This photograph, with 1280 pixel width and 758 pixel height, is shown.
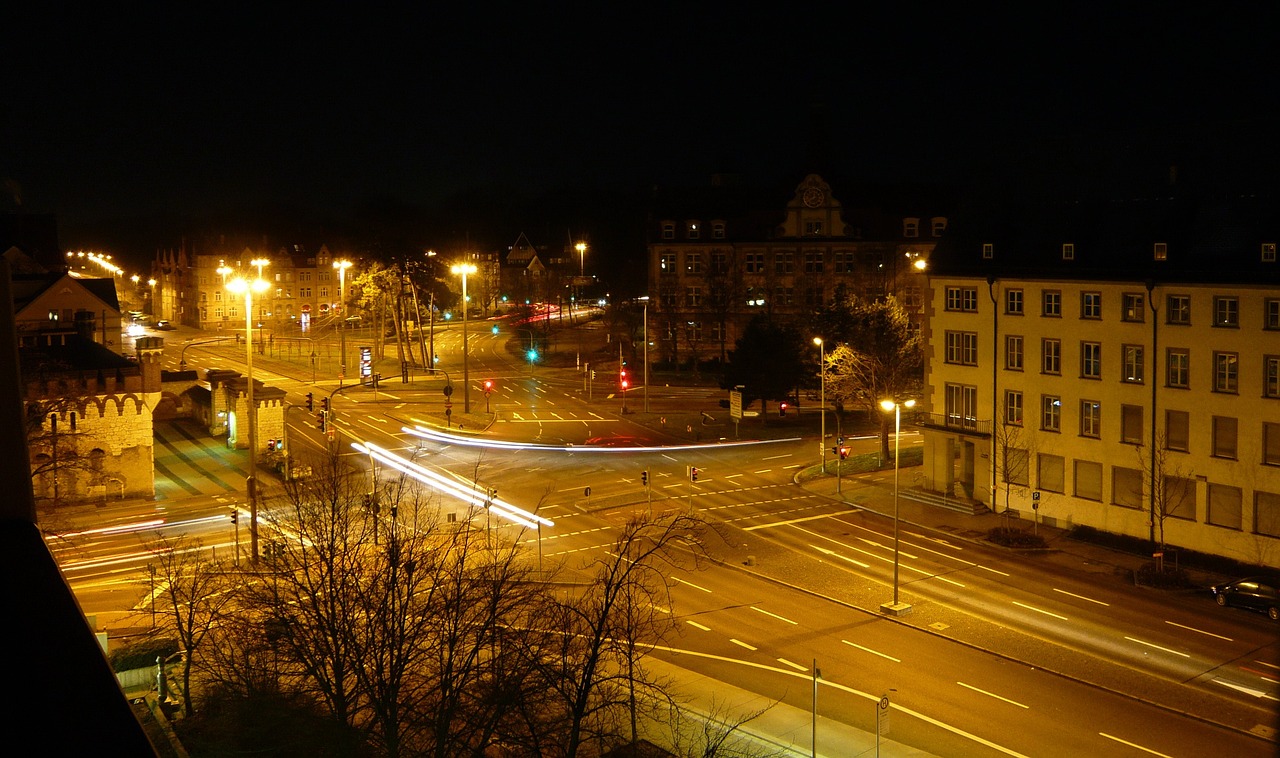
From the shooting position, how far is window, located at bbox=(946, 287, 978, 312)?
48844 millimetres

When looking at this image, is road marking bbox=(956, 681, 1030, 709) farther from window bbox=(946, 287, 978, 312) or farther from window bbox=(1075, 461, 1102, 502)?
window bbox=(946, 287, 978, 312)

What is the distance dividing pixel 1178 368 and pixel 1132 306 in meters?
3.09

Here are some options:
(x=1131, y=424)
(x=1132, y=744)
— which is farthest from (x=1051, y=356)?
(x=1132, y=744)

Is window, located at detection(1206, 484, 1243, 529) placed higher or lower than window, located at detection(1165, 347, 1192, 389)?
lower

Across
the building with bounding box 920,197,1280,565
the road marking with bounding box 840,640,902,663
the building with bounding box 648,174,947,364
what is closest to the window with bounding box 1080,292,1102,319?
the building with bounding box 920,197,1280,565

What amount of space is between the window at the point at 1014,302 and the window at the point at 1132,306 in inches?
185

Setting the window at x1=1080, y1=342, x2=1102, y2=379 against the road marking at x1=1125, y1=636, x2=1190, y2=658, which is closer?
the road marking at x1=1125, y1=636, x2=1190, y2=658

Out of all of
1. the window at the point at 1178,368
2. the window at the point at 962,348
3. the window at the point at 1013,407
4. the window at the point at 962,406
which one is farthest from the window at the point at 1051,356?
the window at the point at 1178,368

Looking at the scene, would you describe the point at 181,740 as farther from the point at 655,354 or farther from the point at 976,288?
the point at 655,354

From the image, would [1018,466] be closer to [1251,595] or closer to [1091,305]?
[1091,305]

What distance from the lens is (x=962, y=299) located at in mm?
49406

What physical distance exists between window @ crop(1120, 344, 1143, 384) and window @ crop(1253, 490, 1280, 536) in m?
5.96

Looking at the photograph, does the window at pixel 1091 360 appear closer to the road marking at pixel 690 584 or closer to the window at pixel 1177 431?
the window at pixel 1177 431

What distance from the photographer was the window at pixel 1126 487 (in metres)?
41.9
